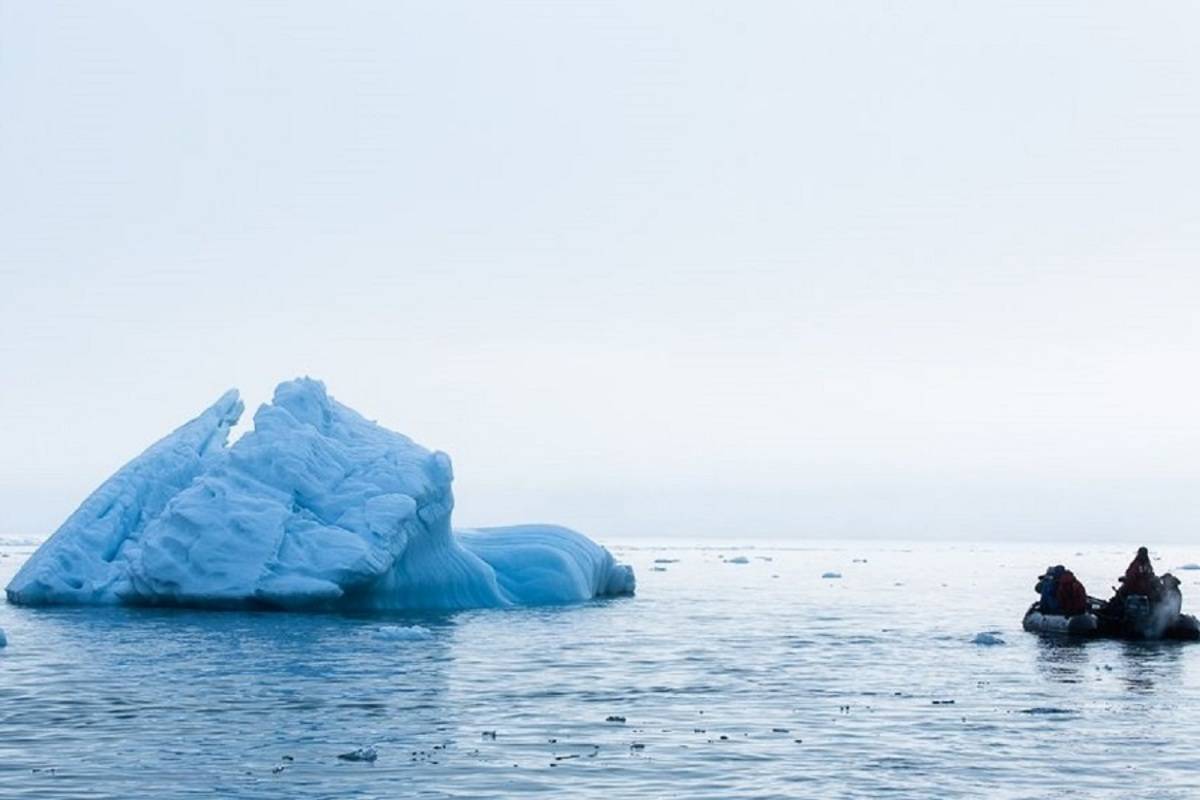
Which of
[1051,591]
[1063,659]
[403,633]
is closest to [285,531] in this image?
[403,633]

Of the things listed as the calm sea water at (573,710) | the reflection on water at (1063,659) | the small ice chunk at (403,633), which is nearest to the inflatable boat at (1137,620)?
the reflection on water at (1063,659)

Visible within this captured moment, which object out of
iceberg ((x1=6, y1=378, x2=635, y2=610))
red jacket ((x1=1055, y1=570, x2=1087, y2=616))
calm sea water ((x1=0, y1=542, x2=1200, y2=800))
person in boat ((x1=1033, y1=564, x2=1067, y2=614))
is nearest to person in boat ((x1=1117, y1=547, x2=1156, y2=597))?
red jacket ((x1=1055, y1=570, x2=1087, y2=616))

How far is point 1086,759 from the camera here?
1892cm

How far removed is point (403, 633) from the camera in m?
35.8

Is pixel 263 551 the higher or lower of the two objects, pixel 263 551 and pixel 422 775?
the higher

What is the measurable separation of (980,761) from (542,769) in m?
5.80

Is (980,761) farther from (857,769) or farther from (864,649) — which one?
(864,649)

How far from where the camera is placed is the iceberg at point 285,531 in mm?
41281

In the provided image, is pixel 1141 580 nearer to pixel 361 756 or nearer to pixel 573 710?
pixel 573 710

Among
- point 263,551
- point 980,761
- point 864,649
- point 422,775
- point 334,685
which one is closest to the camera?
point 422,775

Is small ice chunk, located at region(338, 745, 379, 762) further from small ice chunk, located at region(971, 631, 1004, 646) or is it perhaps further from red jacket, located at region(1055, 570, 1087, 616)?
red jacket, located at region(1055, 570, 1087, 616)

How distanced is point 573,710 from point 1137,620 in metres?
21.0

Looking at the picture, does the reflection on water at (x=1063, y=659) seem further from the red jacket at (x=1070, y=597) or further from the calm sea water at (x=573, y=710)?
the red jacket at (x=1070, y=597)

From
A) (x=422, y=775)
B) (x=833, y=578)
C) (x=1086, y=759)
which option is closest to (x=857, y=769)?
(x=1086, y=759)
